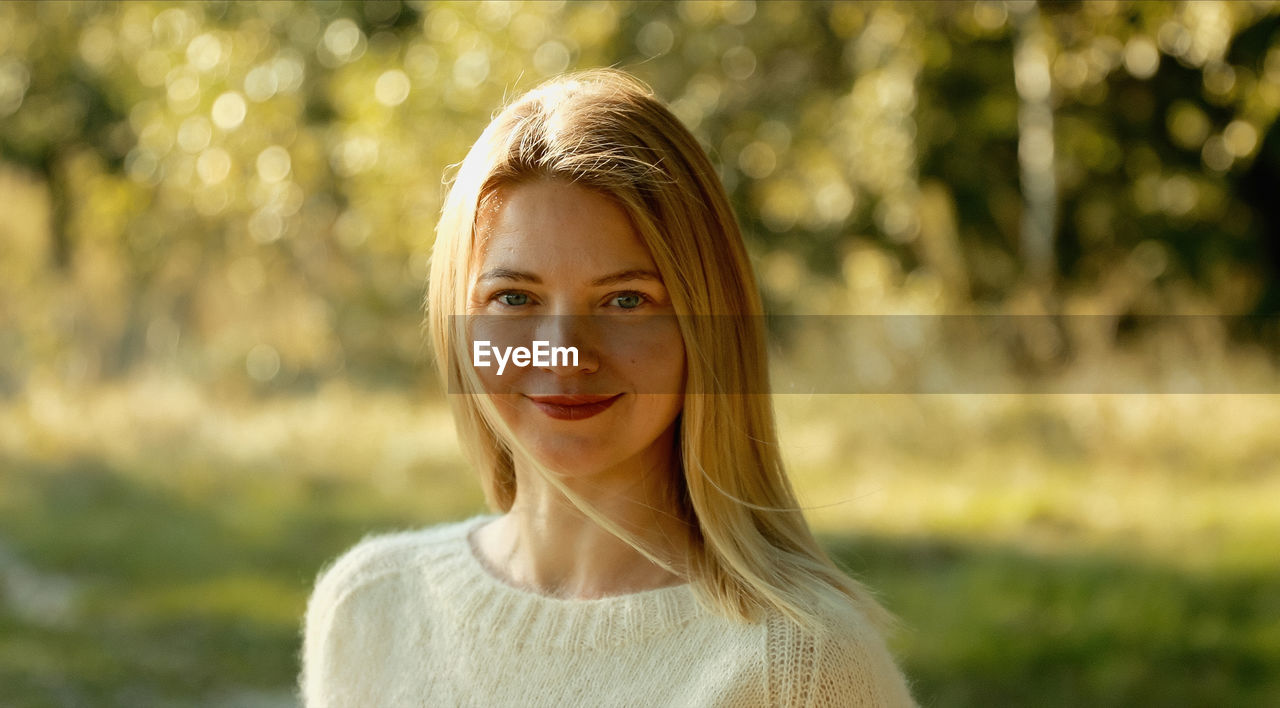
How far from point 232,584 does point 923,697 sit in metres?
2.10

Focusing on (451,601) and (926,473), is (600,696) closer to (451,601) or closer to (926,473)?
(451,601)

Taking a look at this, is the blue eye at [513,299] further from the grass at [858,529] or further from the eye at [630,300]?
the grass at [858,529]

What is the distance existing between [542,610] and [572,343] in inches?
11.5

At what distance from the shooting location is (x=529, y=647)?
1.17m

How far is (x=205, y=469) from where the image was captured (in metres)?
4.55

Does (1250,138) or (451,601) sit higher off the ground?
(1250,138)

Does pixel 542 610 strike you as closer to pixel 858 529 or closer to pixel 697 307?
pixel 697 307

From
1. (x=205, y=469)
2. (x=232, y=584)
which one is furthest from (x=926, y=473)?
(x=205, y=469)

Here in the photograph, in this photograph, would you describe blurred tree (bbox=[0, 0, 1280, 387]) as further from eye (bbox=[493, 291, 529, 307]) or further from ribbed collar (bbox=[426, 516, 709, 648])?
eye (bbox=[493, 291, 529, 307])

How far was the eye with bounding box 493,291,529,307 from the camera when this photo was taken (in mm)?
1062

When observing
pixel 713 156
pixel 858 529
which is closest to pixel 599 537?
pixel 858 529

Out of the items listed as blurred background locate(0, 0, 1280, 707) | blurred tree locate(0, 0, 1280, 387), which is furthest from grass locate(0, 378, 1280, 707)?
blurred tree locate(0, 0, 1280, 387)

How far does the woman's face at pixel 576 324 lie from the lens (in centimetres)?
104

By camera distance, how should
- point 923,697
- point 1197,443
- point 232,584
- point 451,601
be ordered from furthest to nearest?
point 1197,443 < point 232,584 < point 923,697 < point 451,601
